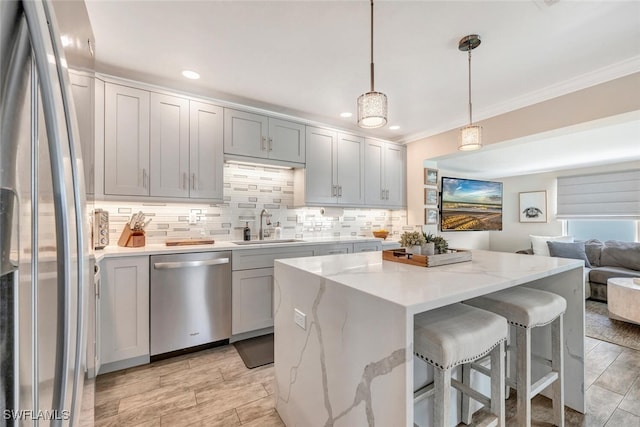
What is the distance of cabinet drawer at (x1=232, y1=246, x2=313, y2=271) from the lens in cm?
270

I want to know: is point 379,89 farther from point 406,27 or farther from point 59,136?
point 59,136

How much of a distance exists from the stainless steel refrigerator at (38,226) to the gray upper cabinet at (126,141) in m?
2.18

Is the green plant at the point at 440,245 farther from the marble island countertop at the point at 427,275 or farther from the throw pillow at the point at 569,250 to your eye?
the throw pillow at the point at 569,250

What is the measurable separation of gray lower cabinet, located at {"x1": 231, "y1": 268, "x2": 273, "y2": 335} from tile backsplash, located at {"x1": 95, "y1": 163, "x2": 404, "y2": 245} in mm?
661

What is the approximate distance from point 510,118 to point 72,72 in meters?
3.56


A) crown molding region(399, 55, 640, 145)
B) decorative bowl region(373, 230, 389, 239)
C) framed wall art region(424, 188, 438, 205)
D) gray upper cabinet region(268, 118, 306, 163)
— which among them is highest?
crown molding region(399, 55, 640, 145)

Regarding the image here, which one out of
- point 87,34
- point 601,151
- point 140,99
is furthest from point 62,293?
point 601,151

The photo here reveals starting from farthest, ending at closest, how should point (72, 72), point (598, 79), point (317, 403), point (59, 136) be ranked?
point (598, 79) → point (317, 403) → point (72, 72) → point (59, 136)

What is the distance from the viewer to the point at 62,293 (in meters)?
0.48

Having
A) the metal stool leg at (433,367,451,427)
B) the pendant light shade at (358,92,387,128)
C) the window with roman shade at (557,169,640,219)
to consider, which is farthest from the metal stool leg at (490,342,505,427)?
the window with roman shade at (557,169,640,219)

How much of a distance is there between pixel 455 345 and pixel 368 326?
0.34 m

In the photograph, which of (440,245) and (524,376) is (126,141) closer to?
(440,245)

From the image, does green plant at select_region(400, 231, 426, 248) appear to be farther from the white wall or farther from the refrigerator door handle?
the white wall

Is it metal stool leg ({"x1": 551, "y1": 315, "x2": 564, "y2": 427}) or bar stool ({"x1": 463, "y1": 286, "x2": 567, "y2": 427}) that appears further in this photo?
metal stool leg ({"x1": 551, "y1": 315, "x2": 564, "y2": 427})
